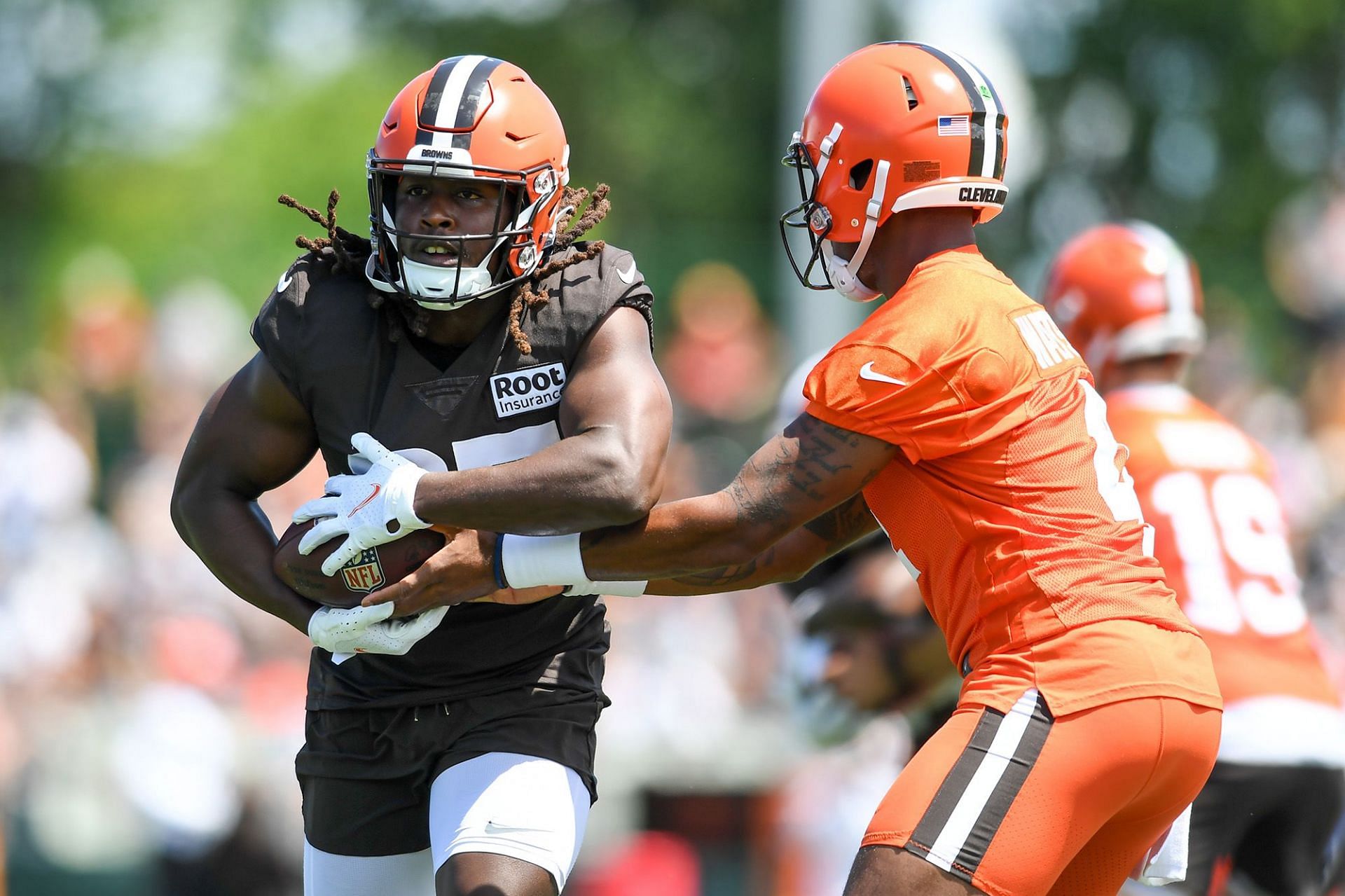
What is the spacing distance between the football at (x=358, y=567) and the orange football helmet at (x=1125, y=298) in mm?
2479

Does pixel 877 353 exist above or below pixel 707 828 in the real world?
above

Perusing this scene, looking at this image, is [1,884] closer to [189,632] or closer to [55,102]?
[189,632]

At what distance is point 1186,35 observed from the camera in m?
22.0

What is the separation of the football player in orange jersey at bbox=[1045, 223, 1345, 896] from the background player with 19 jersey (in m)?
1.76

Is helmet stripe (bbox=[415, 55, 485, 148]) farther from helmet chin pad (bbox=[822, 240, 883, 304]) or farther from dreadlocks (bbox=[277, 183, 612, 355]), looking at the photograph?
helmet chin pad (bbox=[822, 240, 883, 304])

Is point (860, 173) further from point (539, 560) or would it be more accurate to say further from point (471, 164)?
point (539, 560)

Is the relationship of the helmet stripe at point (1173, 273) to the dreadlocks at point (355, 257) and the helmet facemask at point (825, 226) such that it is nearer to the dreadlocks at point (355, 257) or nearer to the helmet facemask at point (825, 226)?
the helmet facemask at point (825, 226)

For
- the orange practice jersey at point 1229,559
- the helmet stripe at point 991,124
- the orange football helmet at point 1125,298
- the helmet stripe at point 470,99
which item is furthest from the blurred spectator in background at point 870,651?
the helmet stripe at point 470,99

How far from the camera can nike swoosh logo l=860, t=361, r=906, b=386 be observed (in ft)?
11.4

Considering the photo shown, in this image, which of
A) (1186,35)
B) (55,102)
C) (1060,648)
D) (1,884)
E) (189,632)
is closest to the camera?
(1060,648)

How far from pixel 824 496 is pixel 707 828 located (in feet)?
17.1

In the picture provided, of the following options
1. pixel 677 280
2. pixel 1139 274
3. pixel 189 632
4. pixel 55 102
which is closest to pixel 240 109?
pixel 55 102

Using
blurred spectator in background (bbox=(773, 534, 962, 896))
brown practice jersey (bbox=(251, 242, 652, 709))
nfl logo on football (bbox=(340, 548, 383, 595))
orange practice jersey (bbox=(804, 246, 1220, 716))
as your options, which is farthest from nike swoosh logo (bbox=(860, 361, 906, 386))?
blurred spectator in background (bbox=(773, 534, 962, 896))

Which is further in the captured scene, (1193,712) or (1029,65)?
(1029,65)
